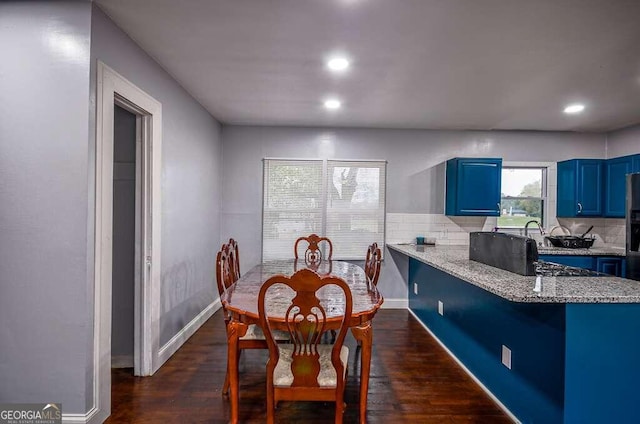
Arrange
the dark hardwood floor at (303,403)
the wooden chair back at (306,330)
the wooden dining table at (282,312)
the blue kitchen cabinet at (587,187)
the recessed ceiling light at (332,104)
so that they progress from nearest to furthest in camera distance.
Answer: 1. the wooden chair back at (306,330)
2. the wooden dining table at (282,312)
3. the dark hardwood floor at (303,403)
4. the recessed ceiling light at (332,104)
5. the blue kitchen cabinet at (587,187)

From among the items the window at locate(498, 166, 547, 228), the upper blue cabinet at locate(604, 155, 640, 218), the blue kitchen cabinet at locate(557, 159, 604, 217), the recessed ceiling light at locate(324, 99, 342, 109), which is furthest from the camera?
the window at locate(498, 166, 547, 228)

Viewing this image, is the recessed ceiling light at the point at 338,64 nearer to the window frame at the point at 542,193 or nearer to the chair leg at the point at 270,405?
the chair leg at the point at 270,405

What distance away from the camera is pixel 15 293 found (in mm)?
1915

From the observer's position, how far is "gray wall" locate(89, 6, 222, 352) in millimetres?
2252

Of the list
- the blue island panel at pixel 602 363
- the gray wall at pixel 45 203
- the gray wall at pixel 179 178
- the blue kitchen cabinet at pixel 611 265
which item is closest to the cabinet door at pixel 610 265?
the blue kitchen cabinet at pixel 611 265

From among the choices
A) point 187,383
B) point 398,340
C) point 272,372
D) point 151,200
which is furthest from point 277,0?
point 398,340

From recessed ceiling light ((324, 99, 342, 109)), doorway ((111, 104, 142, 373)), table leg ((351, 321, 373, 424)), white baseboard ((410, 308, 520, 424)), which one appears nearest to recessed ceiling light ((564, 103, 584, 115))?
recessed ceiling light ((324, 99, 342, 109))

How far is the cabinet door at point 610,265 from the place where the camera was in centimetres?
397

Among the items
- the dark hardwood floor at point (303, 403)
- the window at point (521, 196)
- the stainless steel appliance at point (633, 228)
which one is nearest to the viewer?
the dark hardwood floor at point (303, 403)

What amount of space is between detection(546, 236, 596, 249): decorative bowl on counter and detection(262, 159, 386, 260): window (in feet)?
7.09

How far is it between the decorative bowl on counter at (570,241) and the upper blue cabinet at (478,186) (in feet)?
2.43

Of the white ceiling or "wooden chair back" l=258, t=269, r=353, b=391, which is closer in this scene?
"wooden chair back" l=258, t=269, r=353, b=391

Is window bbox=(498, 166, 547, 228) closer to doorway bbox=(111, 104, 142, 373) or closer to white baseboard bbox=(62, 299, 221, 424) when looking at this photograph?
white baseboard bbox=(62, 299, 221, 424)

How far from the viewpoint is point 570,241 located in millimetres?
4273
